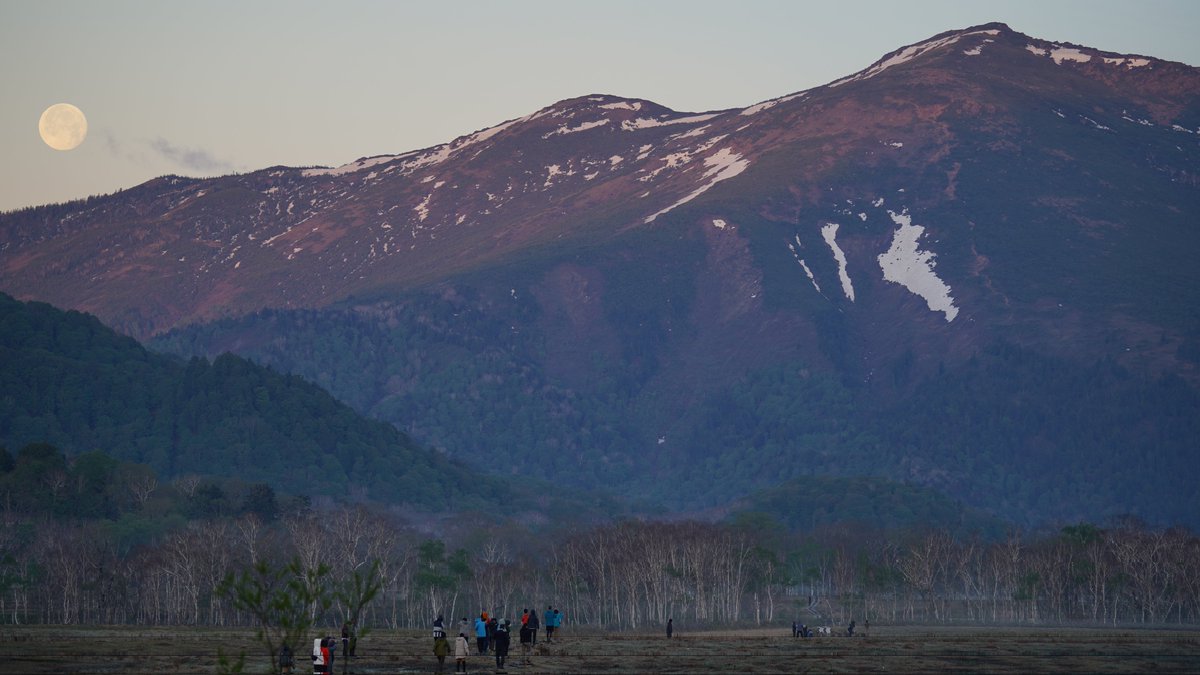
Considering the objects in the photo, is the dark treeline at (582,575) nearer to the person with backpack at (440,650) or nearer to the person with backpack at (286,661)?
the person with backpack at (440,650)

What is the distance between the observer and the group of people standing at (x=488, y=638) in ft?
229

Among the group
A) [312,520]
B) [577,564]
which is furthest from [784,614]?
[312,520]

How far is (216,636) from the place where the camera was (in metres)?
100

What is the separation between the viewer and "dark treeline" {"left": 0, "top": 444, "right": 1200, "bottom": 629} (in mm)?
144375

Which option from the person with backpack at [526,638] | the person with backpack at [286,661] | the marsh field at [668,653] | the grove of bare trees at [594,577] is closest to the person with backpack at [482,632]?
the marsh field at [668,653]

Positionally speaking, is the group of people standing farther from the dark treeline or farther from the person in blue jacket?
the dark treeline

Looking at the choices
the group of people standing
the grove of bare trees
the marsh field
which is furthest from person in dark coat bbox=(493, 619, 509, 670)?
the grove of bare trees

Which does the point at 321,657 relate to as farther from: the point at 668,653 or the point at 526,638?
the point at 668,653

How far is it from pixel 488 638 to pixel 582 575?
279 ft

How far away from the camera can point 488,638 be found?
8144 cm

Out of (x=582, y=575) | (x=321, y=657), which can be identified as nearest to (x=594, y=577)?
(x=582, y=575)

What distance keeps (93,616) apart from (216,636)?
51.7 metres

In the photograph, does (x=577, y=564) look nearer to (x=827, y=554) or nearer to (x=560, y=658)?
(x=827, y=554)

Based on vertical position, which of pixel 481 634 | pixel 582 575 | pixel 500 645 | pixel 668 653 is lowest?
pixel 668 653
